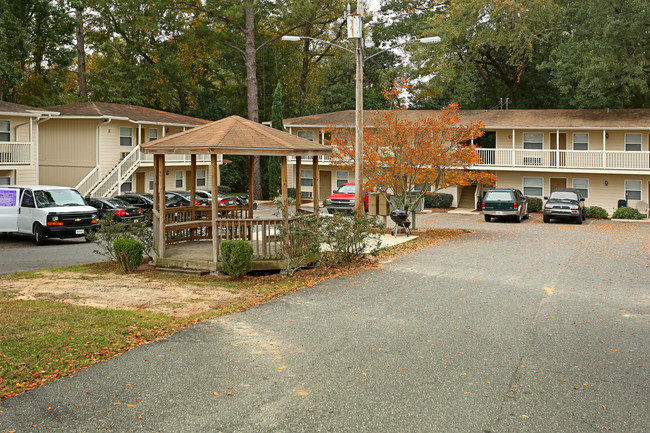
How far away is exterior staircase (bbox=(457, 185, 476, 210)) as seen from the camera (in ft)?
136

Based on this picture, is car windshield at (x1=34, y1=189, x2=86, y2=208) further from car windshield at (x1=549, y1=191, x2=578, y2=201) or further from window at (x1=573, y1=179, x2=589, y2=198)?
window at (x1=573, y1=179, x2=589, y2=198)

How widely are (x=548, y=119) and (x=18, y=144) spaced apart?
30.5 meters

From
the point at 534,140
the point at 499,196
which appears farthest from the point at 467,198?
the point at 499,196

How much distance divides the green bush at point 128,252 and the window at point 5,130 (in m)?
19.0

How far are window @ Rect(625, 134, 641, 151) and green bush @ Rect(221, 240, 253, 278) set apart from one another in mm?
31222

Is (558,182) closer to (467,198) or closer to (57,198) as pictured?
(467,198)

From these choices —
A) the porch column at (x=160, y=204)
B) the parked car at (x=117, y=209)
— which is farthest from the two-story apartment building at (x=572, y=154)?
the porch column at (x=160, y=204)

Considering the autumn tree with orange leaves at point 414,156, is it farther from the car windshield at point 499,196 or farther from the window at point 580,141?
the window at point 580,141

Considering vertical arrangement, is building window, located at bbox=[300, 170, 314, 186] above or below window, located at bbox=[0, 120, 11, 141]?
below

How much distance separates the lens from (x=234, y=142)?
13.6 m

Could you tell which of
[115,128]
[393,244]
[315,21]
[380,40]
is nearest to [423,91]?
[380,40]

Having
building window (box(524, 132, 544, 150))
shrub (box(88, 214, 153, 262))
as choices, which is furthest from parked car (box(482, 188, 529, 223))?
shrub (box(88, 214, 153, 262))

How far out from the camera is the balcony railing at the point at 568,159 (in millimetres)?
35219

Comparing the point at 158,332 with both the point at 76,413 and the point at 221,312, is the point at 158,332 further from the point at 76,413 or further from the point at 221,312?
the point at 76,413
